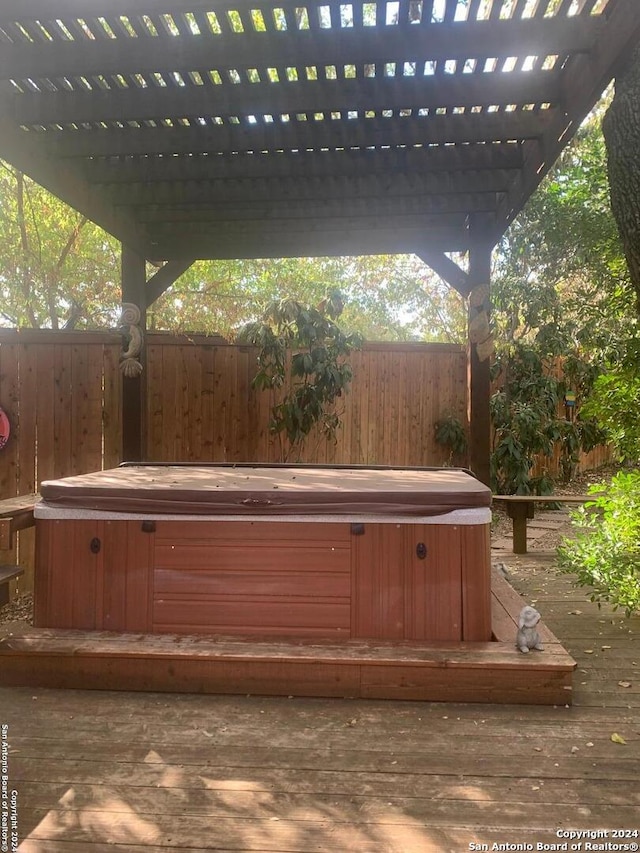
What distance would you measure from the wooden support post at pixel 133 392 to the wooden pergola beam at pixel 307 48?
6.45 feet

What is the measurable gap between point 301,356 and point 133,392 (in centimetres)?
136

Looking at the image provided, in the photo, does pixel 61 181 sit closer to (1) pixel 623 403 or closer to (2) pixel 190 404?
(2) pixel 190 404

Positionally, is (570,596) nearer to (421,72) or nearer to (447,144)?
(447,144)

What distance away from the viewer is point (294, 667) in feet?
7.36

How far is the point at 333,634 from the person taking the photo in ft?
7.86

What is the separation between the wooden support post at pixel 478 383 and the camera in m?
4.24

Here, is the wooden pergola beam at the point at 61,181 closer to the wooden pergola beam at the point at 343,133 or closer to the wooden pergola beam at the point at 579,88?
the wooden pergola beam at the point at 343,133

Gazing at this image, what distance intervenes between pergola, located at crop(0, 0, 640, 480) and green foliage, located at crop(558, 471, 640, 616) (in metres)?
1.09

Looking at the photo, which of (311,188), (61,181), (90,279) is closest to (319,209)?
(311,188)

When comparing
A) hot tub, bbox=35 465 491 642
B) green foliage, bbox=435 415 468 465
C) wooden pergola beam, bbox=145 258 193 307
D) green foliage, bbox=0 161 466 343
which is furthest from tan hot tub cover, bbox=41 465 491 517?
green foliage, bbox=0 161 466 343

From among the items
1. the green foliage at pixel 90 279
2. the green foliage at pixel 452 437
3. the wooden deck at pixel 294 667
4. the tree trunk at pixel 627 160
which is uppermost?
the green foliage at pixel 90 279

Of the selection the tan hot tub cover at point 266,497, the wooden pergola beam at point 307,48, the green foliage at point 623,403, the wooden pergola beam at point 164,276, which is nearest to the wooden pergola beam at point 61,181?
the wooden pergola beam at point 164,276

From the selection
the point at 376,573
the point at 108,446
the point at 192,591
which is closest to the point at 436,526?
the point at 376,573

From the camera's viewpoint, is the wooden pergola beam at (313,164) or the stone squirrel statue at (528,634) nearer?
the stone squirrel statue at (528,634)
